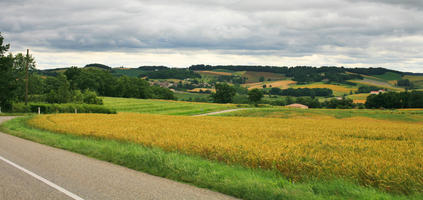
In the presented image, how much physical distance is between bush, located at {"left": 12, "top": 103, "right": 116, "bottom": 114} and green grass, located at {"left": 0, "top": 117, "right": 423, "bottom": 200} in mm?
41346

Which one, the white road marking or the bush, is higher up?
the white road marking

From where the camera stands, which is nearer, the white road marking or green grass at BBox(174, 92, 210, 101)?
the white road marking

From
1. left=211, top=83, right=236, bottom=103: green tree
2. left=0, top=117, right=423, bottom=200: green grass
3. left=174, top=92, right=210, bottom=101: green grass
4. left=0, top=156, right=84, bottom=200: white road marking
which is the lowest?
left=174, top=92, right=210, bottom=101: green grass

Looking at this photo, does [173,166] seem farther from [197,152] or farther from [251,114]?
[251,114]

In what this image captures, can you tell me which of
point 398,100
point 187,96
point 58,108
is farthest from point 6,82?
point 187,96

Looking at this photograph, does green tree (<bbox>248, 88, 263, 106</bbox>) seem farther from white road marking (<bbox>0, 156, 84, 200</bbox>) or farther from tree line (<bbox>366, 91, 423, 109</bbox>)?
white road marking (<bbox>0, 156, 84, 200</bbox>)

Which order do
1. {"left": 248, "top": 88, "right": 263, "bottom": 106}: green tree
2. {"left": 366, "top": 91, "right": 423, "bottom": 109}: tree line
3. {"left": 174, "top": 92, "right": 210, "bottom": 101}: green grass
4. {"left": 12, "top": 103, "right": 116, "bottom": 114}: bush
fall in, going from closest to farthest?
{"left": 12, "top": 103, "right": 116, "bottom": 114}: bush, {"left": 366, "top": 91, "right": 423, "bottom": 109}: tree line, {"left": 248, "top": 88, "right": 263, "bottom": 106}: green tree, {"left": 174, "top": 92, "right": 210, "bottom": 101}: green grass

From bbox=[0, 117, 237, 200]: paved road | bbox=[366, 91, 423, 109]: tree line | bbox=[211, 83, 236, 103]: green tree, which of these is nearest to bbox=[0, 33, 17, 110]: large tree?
bbox=[0, 117, 237, 200]: paved road

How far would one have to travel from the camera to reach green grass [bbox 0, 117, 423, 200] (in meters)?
7.59

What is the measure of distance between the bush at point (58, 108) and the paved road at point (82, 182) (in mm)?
41406

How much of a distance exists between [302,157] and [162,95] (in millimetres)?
137566

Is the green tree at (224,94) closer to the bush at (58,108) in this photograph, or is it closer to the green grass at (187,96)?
the green grass at (187,96)

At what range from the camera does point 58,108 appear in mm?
52031

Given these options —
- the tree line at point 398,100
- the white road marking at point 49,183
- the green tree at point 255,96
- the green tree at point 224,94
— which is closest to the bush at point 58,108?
the white road marking at point 49,183
